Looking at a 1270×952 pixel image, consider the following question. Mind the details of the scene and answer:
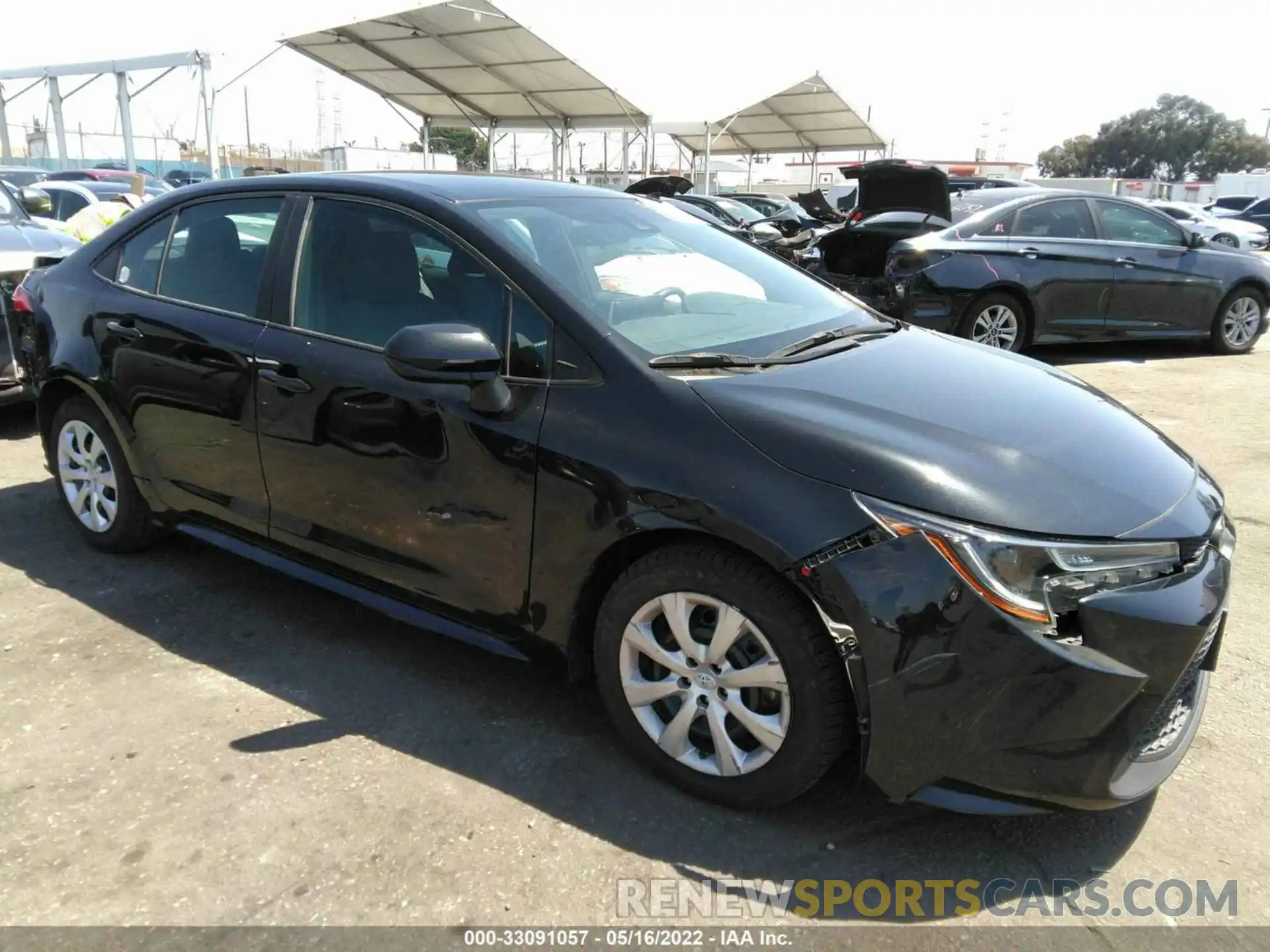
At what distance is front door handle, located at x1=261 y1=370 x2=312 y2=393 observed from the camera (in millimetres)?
3166

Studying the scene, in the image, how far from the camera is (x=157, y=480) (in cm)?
383

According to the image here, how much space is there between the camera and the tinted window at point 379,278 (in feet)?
9.70

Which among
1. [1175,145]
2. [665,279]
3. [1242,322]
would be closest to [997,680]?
[665,279]

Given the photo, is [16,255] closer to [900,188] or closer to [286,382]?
[286,382]

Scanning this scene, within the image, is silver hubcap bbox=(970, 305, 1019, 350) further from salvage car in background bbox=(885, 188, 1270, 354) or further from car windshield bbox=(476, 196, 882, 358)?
car windshield bbox=(476, 196, 882, 358)

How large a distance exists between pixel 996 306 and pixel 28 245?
7.52 metres

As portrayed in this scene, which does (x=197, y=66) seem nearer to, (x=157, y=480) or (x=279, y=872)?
(x=157, y=480)

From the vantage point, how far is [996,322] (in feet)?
27.8

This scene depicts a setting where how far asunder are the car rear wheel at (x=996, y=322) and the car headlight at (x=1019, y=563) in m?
6.51

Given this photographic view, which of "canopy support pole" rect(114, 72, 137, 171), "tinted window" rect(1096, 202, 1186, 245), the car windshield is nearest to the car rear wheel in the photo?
"tinted window" rect(1096, 202, 1186, 245)

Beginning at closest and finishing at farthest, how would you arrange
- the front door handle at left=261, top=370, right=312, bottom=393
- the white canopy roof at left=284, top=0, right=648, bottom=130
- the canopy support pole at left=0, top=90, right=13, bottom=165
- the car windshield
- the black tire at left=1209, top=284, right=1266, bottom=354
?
the car windshield, the front door handle at left=261, top=370, right=312, bottom=393, the black tire at left=1209, top=284, right=1266, bottom=354, the white canopy roof at left=284, top=0, right=648, bottom=130, the canopy support pole at left=0, top=90, right=13, bottom=165

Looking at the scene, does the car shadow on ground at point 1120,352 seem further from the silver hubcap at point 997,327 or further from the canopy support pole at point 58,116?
the canopy support pole at point 58,116

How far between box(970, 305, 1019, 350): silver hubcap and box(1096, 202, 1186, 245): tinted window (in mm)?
1245

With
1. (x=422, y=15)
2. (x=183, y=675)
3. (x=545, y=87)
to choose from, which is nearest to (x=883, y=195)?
(x=183, y=675)
